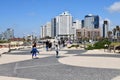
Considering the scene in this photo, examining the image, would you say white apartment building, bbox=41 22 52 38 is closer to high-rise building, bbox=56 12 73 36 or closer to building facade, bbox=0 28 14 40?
high-rise building, bbox=56 12 73 36

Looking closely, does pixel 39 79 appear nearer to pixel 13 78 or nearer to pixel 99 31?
pixel 13 78

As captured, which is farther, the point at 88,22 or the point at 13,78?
the point at 88,22

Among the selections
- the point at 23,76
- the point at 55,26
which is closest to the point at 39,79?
the point at 23,76

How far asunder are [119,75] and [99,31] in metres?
138

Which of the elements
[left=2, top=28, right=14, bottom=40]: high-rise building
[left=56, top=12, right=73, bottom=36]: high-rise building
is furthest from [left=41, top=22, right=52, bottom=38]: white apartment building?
[left=2, top=28, right=14, bottom=40]: high-rise building

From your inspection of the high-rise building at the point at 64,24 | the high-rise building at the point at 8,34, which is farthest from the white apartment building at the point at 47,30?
the high-rise building at the point at 8,34

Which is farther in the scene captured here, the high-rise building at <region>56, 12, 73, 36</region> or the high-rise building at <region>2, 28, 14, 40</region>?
the high-rise building at <region>56, 12, 73, 36</region>

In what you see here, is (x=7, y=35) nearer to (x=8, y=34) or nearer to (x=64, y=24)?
(x=8, y=34)

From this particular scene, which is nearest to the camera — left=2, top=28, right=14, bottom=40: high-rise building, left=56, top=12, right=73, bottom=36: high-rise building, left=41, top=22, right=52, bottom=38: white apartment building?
left=2, top=28, right=14, bottom=40: high-rise building

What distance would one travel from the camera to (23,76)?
14.6 meters

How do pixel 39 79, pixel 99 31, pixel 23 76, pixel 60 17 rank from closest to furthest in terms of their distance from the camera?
pixel 39 79 → pixel 23 76 → pixel 99 31 → pixel 60 17

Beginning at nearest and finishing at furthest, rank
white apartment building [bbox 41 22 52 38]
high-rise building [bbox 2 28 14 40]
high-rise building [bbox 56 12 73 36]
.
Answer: high-rise building [bbox 2 28 14 40] → high-rise building [bbox 56 12 73 36] → white apartment building [bbox 41 22 52 38]

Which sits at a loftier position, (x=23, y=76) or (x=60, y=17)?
(x=60, y=17)

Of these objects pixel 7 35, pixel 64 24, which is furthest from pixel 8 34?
pixel 64 24
